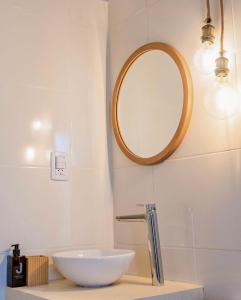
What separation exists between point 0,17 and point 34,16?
0.16 m

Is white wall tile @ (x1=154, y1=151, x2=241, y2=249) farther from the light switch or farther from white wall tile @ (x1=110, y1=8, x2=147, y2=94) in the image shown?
white wall tile @ (x1=110, y1=8, x2=147, y2=94)

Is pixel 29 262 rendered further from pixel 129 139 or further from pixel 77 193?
pixel 129 139

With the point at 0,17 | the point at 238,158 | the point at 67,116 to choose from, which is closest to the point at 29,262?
the point at 67,116

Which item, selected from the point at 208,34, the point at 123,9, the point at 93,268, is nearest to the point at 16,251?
the point at 93,268

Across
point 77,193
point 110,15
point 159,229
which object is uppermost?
point 110,15

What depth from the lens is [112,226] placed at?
171 cm

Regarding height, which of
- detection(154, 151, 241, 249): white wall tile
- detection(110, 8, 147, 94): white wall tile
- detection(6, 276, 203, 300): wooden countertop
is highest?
detection(110, 8, 147, 94): white wall tile

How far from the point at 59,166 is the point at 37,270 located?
422 mm

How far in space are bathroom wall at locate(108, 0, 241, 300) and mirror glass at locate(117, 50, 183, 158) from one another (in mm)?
73

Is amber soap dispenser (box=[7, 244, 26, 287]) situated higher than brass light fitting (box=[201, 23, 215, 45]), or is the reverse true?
brass light fitting (box=[201, 23, 215, 45])

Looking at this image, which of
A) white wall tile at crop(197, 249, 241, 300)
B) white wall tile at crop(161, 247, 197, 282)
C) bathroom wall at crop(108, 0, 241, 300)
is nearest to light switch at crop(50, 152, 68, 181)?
bathroom wall at crop(108, 0, 241, 300)

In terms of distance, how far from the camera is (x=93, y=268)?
1242mm

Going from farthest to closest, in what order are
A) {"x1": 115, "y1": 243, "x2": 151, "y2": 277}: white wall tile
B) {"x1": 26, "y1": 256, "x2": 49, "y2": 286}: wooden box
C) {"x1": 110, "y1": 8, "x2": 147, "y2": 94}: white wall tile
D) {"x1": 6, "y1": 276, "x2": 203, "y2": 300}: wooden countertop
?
{"x1": 110, "y1": 8, "x2": 147, "y2": 94}: white wall tile
{"x1": 115, "y1": 243, "x2": 151, "y2": 277}: white wall tile
{"x1": 26, "y1": 256, "x2": 49, "y2": 286}: wooden box
{"x1": 6, "y1": 276, "x2": 203, "y2": 300}: wooden countertop

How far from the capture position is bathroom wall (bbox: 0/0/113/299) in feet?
4.84
